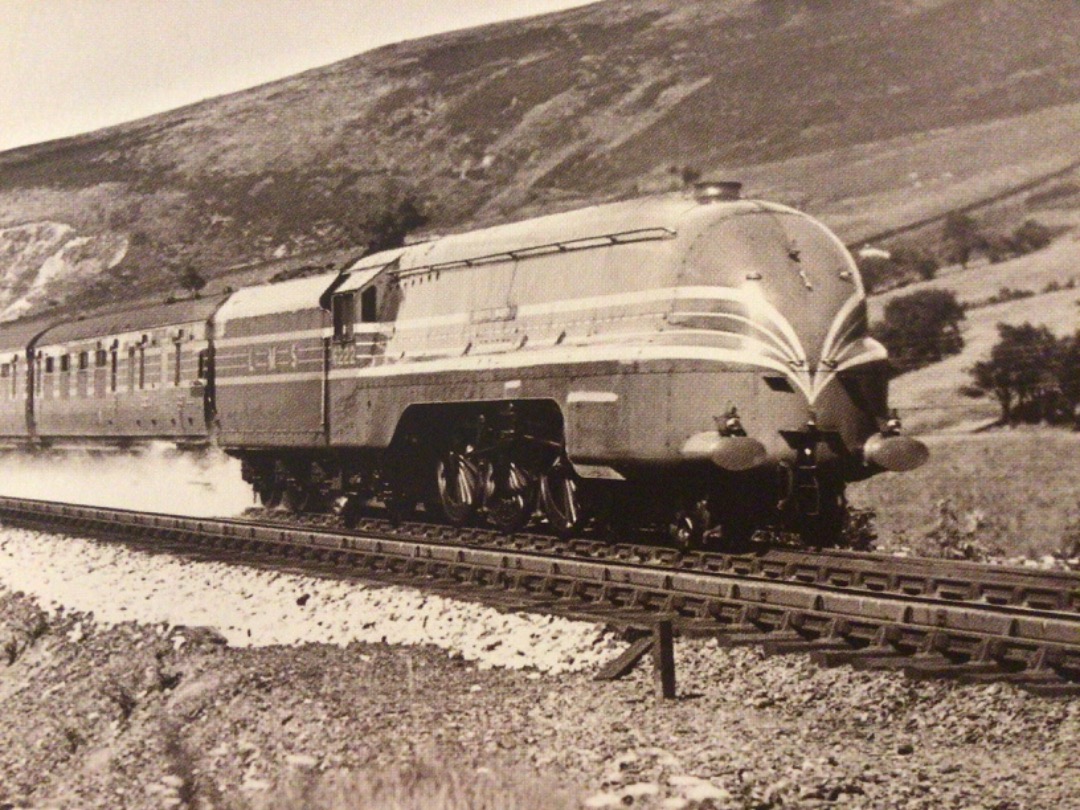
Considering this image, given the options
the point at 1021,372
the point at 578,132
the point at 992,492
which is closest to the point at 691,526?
the point at 992,492

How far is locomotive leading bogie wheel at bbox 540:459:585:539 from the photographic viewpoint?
15.0 meters

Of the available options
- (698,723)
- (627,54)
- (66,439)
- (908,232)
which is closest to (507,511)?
(698,723)

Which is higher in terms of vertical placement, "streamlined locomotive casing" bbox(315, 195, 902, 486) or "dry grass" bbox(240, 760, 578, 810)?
"streamlined locomotive casing" bbox(315, 195, 902, 486)

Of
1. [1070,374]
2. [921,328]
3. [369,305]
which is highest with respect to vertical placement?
[921,328]

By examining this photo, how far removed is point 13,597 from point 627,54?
43.0m

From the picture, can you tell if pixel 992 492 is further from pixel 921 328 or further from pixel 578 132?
pixel 578 132

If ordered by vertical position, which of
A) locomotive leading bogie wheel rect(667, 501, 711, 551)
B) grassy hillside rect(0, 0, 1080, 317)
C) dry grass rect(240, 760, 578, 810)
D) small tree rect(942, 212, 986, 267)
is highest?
grassy hillside rect(0, 0, 1080, 317)

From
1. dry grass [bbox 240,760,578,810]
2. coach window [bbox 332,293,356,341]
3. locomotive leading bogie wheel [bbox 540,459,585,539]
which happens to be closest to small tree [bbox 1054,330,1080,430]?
locomotive leading bogie wheel [bbox 540,459,585,539]

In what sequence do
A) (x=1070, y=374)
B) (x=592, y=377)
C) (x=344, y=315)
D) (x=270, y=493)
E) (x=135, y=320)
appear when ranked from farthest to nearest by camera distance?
(x=135, y=320) → (x=1070, y=374) → (x=270, y=493) → (x=344, y=315) → (x=592, y=377)

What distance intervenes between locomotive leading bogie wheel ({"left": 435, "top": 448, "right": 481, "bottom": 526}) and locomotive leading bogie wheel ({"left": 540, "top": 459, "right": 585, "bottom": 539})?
138 cm

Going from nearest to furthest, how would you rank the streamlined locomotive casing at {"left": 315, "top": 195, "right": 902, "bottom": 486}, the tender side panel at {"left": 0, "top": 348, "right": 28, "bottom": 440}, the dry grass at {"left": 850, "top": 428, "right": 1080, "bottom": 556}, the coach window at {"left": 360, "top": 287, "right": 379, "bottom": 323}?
the streamlined locomotive casing at {"left": 315, "top": 195, "right": 902, "bottom": 486} → the coach window at {"left": 360, "top": 287, "right": 379, "bottom": 323} → the dry grass at {"left": 850, "top": 428, "right": 1080, "bottom": 556} → the tender side panel at {"left": 0, "top": 348, "right": 28, "bottom": 440}

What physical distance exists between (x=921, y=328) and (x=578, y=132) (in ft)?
86.2

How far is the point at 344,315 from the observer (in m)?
18.6

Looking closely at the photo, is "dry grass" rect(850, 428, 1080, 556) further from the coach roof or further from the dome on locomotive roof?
the coach roof
